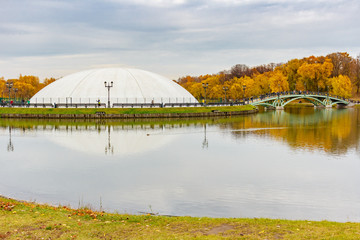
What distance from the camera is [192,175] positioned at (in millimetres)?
21844

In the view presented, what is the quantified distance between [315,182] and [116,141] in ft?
72.5

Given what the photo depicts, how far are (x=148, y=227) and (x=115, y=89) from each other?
76.7m

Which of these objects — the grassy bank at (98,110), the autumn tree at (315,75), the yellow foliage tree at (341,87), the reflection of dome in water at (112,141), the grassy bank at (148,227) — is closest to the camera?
the grassy bank at (148,227)

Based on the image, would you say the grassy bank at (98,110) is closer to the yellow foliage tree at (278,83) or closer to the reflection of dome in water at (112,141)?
the reflection of dome in water at (112,141)

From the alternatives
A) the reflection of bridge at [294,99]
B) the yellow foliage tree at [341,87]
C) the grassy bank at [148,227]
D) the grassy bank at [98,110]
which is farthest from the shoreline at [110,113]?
the yellow foliage tree at [341,87]

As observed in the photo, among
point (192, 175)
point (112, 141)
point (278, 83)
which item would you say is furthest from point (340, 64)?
point (192, 175)

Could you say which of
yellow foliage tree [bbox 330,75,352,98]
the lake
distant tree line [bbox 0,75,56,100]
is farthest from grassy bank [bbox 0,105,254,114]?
distant tree line [bbox 0,75,56,100]

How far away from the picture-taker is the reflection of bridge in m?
101

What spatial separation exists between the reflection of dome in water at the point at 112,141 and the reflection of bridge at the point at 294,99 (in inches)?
2345

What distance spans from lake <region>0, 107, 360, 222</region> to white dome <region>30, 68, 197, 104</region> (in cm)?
4551

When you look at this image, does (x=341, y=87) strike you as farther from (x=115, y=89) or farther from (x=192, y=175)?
(x=192, y=175)

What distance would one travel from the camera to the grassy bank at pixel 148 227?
1065cm

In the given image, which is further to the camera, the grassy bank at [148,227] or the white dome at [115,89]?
the white dome at [115,89]

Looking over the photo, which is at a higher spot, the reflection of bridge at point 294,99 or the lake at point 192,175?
the reflection of bridge at point 294,99
